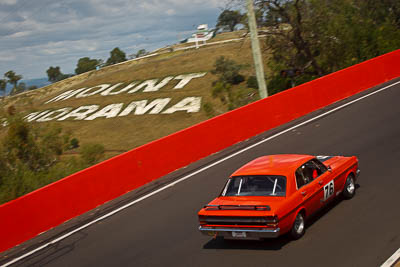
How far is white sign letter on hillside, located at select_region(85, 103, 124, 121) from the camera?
52.4 meters

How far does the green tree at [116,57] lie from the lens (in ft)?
331

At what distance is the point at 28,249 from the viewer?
1120 cm

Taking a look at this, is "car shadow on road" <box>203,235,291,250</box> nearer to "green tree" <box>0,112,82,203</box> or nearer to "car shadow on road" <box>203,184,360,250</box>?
"car shadow on road" <box>203,184,360,250</box>

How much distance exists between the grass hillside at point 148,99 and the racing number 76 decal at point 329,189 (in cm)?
1805

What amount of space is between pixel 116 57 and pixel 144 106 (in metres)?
50.2

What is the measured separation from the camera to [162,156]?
1527cm

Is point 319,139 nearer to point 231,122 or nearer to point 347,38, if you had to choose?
point 231,122

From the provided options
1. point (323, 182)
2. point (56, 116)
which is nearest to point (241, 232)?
point (323, 182)

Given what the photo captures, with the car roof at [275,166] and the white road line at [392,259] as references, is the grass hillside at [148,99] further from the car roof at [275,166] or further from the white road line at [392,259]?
the white road line at [392,259]

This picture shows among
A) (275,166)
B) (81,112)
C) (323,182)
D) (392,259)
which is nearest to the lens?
(392,259)

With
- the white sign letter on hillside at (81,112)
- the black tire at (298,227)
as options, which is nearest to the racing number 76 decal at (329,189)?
the black tire at (298,227)

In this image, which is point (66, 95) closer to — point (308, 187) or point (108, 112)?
point (108, 112)

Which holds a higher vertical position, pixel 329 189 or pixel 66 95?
pixel 329 189

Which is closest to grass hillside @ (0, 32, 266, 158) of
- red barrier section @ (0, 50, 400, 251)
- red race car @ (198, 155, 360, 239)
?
red barrier section @ (0, 50, 400, 251)
